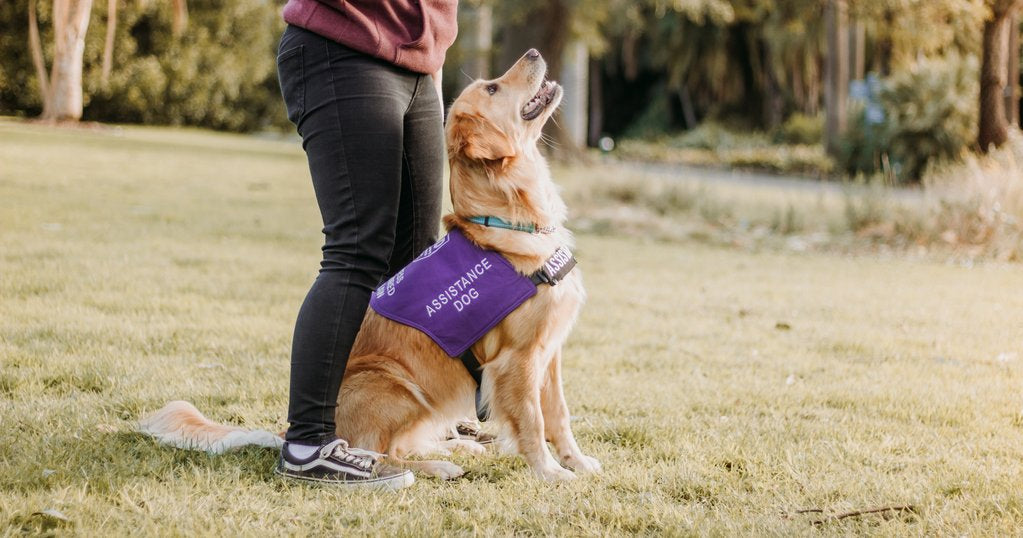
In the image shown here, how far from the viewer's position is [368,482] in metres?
3.01

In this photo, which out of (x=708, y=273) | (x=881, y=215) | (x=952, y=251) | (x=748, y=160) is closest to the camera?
(x=708, y=273)

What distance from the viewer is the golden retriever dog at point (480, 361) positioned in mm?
3209

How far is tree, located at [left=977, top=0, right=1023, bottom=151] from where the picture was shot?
44.1 ft

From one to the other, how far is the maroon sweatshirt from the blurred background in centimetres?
914

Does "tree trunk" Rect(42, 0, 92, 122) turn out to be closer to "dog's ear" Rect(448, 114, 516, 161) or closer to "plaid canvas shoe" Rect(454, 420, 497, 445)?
"dog's ear" Rect(448, 114, 516, 161)

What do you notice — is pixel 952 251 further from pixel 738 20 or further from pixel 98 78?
pixel 98 78

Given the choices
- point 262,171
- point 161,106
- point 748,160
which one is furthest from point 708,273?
point 161,106

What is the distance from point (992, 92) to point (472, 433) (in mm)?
13133

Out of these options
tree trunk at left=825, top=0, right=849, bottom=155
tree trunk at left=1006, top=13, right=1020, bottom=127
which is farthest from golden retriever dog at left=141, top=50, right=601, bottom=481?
tree trunk at left=825, top=0, right=849, bottom=155

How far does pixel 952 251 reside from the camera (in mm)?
9531

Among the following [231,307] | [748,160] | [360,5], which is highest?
[360,5]

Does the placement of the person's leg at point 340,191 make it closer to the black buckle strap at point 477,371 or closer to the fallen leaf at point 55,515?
the black buckle strap at point 477,371

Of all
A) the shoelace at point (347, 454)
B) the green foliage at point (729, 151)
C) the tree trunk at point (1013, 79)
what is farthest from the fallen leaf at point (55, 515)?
the tree trunk at point (1013, 79)

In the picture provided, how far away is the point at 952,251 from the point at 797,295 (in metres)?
3.38
